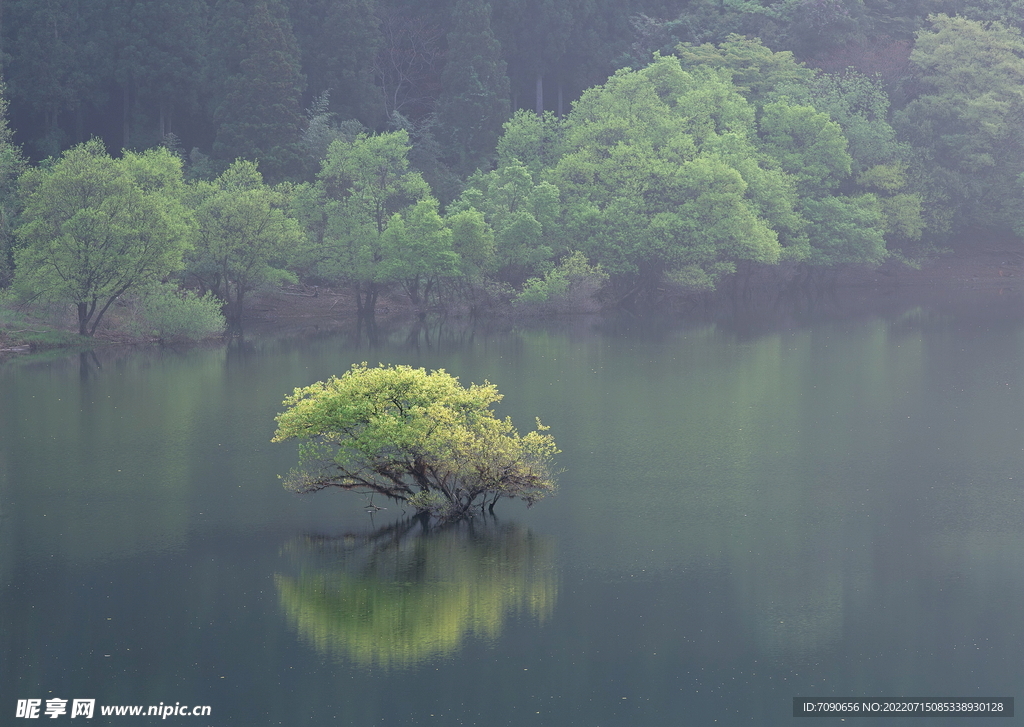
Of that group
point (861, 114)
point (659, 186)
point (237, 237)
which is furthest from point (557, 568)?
point (861, 114)

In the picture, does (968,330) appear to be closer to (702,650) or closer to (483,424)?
(483,424)

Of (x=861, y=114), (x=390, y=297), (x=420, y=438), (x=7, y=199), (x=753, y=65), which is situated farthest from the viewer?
(x=753, y=65)

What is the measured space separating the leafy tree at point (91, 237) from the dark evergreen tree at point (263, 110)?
55.0 ft

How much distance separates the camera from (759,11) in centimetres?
9800

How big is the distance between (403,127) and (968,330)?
4568 centimetres

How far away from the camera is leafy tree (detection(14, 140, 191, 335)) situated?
6147 centimetres

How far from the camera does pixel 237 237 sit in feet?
230

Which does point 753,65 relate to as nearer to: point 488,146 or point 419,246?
point 488,146

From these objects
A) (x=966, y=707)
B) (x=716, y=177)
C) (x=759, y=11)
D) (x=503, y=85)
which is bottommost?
(x=966, y=707)

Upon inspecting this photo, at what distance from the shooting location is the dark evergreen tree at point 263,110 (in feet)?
263

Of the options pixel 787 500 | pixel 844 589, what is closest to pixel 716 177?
pixel 787 500

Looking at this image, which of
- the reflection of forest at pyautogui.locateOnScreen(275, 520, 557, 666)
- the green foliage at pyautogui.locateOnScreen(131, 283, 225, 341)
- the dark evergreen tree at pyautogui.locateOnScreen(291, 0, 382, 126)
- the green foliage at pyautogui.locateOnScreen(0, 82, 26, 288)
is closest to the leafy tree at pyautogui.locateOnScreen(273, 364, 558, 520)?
the reflection of forest at pyautogui.locateOnScreen(275, 520, 557, 666)

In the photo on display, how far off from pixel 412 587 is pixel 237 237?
4874cm

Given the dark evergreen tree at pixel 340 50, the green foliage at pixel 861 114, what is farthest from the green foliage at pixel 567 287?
the dark evergreen tree at pixel 340 50
